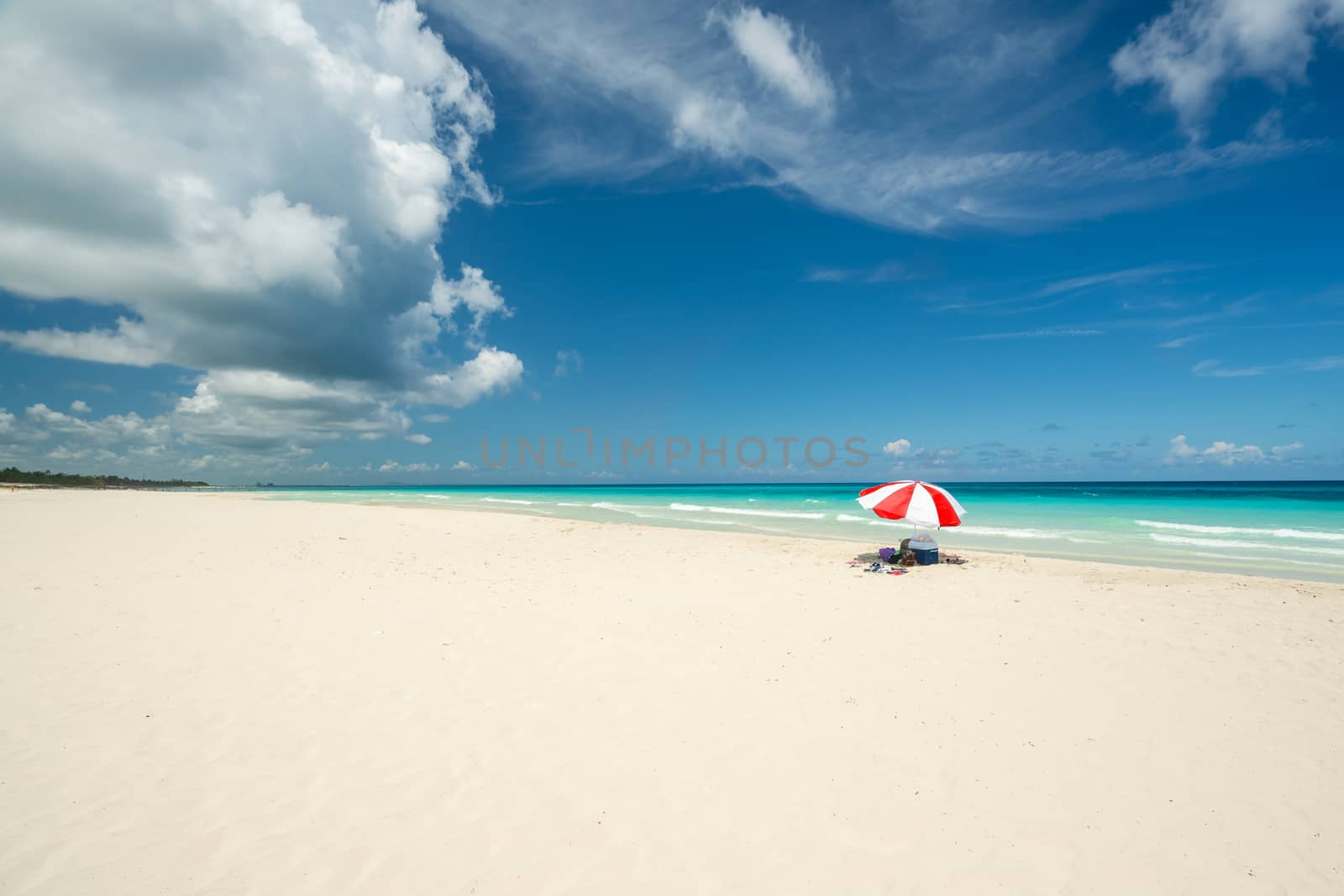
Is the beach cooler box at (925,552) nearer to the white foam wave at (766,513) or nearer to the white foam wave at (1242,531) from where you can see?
the white foam wave at (766,513)

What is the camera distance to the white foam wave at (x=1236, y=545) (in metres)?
18.4

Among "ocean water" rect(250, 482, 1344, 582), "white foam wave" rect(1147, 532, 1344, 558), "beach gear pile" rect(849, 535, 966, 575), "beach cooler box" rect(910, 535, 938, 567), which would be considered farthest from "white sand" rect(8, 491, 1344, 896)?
"white foam wave" rect(1147, 532, 1344, 558)

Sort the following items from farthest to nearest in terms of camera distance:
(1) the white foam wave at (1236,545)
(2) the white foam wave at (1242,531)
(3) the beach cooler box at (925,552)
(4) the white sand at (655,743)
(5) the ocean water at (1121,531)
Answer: (2) the white foam wave at (1242,531)
(1) the white foam wave at (1236,545)
(5) the ocean water at (1121,531)
(3) the beach cooler box at (925,552)
(4) the white sand at (655,743)

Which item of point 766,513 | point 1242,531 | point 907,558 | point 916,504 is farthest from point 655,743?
point 766,513

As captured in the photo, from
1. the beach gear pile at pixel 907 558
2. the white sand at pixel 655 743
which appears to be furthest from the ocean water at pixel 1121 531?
the white sand at pixel 655 743

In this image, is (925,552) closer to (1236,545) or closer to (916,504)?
(916,504)

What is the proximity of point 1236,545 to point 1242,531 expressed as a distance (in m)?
5.72

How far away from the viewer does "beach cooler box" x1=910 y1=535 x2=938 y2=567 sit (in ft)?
48.3

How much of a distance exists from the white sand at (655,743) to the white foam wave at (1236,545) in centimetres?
1151

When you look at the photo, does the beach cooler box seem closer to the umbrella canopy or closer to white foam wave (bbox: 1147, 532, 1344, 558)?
the umbrella canopy

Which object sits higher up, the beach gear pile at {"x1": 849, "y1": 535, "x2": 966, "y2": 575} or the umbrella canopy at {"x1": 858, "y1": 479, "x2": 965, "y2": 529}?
the umbrella canopy at {"x1": 858, "y1": 479, "x2": 965, "y2": 529}

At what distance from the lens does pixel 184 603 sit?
29.5 feet

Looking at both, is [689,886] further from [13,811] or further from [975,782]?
[13,811]

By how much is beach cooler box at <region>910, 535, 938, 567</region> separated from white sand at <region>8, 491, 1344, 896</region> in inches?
173
